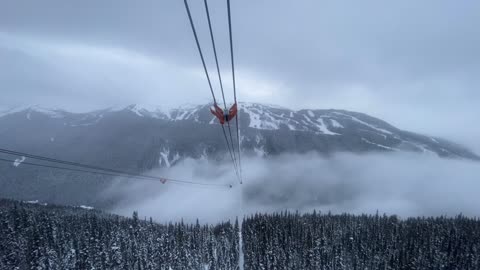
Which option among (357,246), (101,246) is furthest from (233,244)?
(101,246)

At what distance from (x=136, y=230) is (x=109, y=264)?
19.3m

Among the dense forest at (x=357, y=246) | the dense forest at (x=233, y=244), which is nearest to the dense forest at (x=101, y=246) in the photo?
the dense forest at (x=233, y=244)

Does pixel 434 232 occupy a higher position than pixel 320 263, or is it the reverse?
pixel 434 232

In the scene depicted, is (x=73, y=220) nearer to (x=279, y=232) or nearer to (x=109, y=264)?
(x=109, y=264)

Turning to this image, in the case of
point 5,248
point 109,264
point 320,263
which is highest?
point 5,248

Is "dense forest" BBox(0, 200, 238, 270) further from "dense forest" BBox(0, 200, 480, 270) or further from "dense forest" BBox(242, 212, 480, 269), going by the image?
"dense forest" BBox(242, 212, 480, 269)

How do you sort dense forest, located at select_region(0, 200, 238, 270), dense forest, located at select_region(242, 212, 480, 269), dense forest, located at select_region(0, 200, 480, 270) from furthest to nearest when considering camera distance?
dense forest, located at select_region(242, 212, 480, 269) < dense forest, located at select_region(0, 200, 480, 270) < dense forest, located at select_region(0, 200, 238, 270)

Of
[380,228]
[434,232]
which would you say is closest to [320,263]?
[380,228]

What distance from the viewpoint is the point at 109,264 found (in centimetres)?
8631

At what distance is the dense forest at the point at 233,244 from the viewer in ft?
285

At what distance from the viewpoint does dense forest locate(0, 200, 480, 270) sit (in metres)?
86.9

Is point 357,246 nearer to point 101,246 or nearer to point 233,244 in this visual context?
point 233,244

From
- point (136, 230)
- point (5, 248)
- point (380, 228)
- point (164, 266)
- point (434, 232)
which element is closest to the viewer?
point (5, 248)

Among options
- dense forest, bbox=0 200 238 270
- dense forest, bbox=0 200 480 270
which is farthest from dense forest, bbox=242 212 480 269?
dense forest, bbox=0 200 238 270
